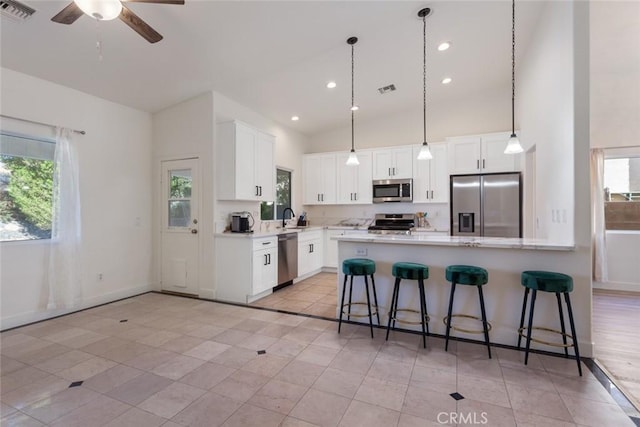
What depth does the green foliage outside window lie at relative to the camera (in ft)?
10.7

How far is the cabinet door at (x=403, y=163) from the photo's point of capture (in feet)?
18.6

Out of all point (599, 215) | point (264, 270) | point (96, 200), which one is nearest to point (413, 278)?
point (264, 270)

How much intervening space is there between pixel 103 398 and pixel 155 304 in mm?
2201

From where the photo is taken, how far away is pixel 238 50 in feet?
11.3

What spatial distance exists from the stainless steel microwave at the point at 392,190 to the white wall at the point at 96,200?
4.11 metres

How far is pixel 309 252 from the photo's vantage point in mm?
5637

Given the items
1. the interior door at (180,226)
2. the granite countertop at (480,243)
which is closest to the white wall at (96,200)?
the interior door at (180,226)

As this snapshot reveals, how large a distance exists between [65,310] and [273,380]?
3.19 meters

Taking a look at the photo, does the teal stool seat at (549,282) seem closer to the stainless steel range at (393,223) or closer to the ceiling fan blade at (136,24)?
Result: the stainless steel range at (393,223)

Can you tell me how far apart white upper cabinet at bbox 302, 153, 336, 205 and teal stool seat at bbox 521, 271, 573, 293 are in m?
4.15

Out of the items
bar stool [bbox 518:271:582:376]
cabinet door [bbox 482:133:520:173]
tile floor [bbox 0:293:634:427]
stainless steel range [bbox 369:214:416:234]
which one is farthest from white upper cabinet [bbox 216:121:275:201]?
cabinet door [bbox 482:133:520:173]

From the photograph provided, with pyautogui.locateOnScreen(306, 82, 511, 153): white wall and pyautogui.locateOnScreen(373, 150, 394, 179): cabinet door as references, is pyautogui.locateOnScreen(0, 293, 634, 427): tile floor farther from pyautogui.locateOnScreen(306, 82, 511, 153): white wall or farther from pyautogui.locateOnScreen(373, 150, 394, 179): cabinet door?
pyautogui.locateOnScreen(306, 82, 511, 153): white wall

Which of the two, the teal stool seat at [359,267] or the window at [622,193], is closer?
the teal stool seat at [359,267]

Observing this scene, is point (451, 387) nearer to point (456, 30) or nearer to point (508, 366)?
point (508, 366)
